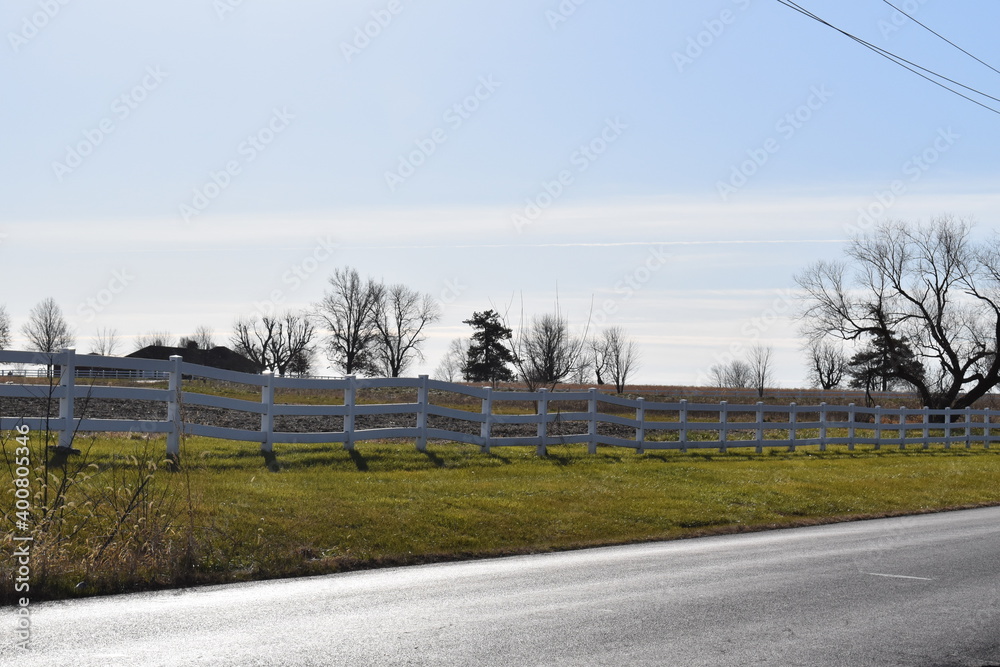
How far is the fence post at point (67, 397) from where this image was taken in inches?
538

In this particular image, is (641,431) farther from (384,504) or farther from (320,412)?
(384,504)

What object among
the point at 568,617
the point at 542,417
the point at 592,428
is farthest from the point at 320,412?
the point at 568,617

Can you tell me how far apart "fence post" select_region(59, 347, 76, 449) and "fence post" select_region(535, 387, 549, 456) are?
9805 millimetres

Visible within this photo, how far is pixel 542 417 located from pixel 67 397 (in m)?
10.1

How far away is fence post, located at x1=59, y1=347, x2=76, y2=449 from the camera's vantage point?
44.9 feet

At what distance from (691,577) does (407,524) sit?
3704 millimetres

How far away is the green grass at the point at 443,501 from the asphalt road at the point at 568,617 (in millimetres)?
722

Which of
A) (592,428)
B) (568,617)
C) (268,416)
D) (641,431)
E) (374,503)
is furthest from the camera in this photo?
(641,431)

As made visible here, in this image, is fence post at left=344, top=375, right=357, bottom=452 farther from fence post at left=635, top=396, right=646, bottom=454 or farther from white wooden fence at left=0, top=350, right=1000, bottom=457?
fence post at left=635, top=396, right=646, bottom=454

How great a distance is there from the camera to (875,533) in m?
13.3

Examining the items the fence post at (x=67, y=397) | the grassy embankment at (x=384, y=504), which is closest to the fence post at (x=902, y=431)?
the grassy embankment at (x=384, y=504)

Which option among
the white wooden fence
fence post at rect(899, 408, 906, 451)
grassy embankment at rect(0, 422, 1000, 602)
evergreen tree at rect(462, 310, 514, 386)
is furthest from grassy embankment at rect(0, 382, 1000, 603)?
evergreen tree at rect(462, 310, 514, 386)

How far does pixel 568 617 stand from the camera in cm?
734

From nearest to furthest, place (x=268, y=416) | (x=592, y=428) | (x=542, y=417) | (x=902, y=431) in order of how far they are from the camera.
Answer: (x=268, y=416) < (x=542, y=417) < (x=592, y=428) < (x=902, y=431)
